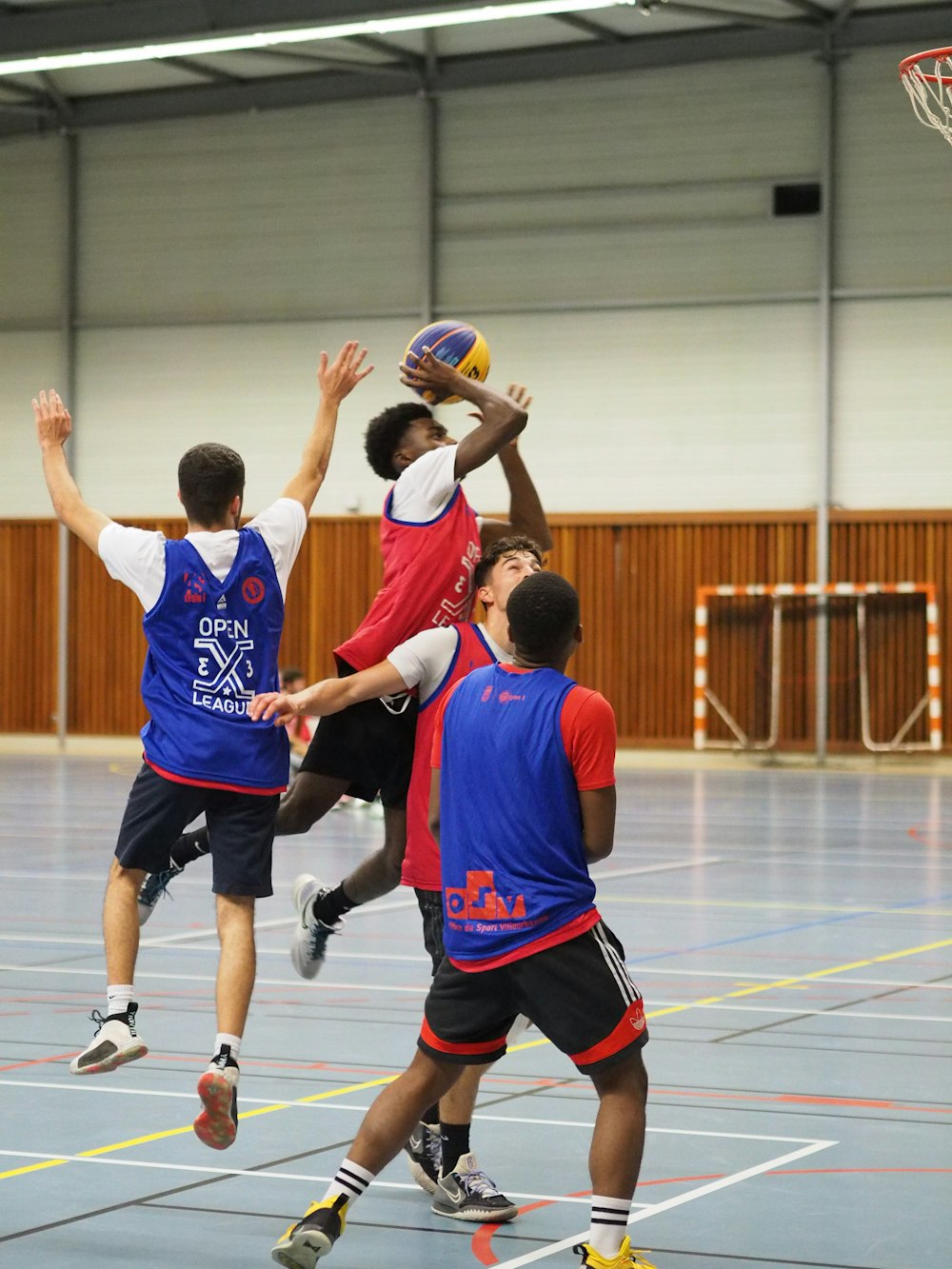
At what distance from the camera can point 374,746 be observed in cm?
621

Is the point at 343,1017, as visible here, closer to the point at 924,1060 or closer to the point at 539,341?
the point at 924,1060

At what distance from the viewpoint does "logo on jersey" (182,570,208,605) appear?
5562mm

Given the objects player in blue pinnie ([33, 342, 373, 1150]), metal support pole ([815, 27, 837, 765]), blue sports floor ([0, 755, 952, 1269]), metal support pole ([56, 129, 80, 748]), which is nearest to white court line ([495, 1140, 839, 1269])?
blue sports floor ([0, 755, 952, 1269])

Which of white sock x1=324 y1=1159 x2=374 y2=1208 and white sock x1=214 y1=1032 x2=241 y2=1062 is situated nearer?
white sock x1=324 y1=1159 x2=374 y2=1208

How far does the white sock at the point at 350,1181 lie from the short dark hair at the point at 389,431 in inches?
103

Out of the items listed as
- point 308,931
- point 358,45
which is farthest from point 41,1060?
point 358,45

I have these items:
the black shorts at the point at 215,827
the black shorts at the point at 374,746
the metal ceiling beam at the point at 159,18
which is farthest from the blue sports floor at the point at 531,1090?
the metal ceiling beam at the point at 159,18

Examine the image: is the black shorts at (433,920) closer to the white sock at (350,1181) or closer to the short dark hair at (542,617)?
the white sock at (350,1181)

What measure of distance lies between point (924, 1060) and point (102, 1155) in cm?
297

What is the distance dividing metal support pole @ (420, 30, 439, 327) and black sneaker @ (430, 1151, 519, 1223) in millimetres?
22797

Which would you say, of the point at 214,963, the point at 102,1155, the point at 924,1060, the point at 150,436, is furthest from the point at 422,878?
the point at 150,436

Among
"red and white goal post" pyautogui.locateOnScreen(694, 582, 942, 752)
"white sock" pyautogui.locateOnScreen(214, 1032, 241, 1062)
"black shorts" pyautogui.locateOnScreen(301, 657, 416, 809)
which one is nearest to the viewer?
"white sock" pyautogui.locateOnScreen(214, 1032, 241, 1062)

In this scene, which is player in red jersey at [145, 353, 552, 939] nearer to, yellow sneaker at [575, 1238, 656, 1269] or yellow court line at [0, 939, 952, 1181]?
yellow court line at [0, 939, 952, 1181]

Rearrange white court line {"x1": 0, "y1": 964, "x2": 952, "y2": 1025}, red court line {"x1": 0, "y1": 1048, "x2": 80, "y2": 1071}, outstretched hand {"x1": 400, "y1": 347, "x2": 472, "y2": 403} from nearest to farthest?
outstretched hand {"x1": 400, "y1": 347, "x2": 472, "y2": 403} < red court line {"x1": 0, "y1": 1048, "x2": 80, "y2": 1071} < white court line {"x1": 0, "y1": 964, "x2": 952, "y2": 1025}
